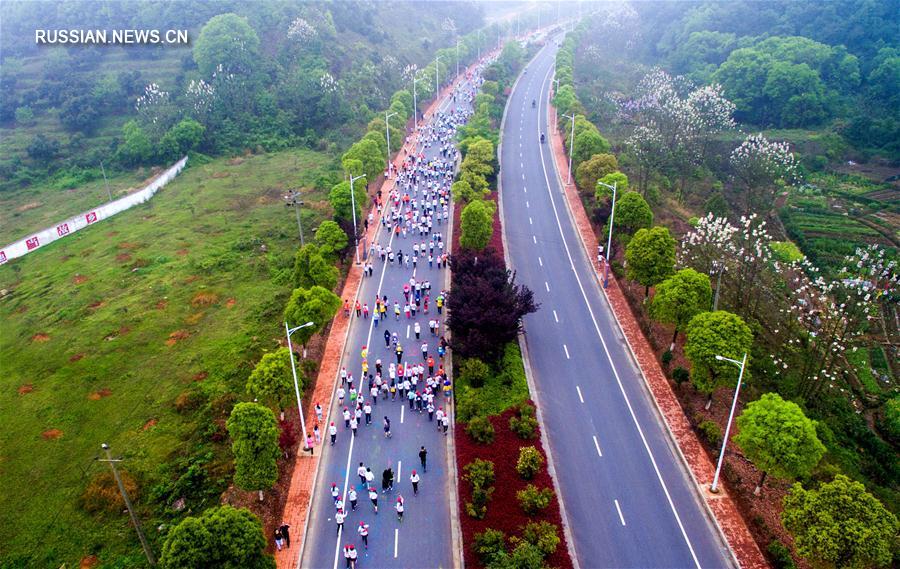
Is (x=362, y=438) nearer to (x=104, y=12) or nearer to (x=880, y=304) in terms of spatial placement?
(x=880, y=304)

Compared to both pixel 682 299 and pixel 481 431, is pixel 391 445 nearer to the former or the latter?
pixel 481 431

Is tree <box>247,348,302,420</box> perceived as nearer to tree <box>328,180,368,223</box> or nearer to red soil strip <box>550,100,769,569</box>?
red soil strip <box>550,100,769,569</box>

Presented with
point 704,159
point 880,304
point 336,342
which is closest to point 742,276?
point 880,304

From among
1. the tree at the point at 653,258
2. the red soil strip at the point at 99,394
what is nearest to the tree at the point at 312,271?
the red soil strip at the point at 99,394

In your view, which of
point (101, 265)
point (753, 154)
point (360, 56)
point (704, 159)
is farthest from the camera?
point (360, 56)

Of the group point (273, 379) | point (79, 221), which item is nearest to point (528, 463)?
point (273, 379)

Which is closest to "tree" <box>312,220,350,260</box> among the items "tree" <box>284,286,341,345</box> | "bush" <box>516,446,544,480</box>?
"tree" <box>284,286,341,345</box>

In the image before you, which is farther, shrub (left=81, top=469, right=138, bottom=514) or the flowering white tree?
the flowering white tree
